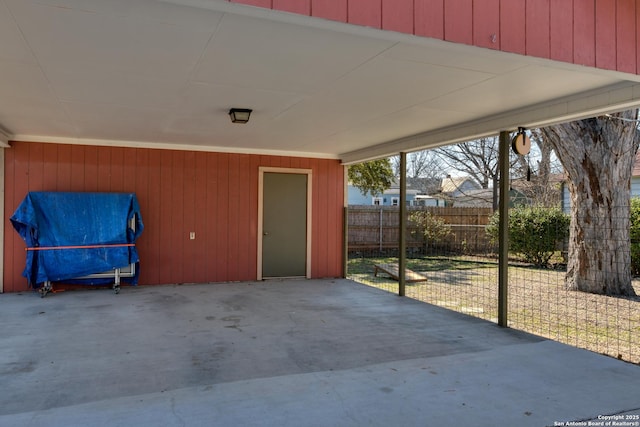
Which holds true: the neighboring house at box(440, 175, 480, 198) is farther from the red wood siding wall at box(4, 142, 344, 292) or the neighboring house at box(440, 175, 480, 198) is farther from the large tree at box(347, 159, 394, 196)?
the red wood siding wall at box(4, 142, 344, 292)

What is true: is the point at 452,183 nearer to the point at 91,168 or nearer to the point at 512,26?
the point at 91,168

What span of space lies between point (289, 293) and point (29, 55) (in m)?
4.44

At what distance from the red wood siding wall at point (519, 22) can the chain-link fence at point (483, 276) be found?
2793 mm

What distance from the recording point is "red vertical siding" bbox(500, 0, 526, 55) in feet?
8.25

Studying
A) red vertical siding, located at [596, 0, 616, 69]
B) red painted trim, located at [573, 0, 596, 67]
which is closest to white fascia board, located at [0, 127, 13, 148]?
red painted trim, located at [573, 0, 596, 67]

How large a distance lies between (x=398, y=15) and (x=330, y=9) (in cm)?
40

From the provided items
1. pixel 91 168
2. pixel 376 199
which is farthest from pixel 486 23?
pixel 376 199

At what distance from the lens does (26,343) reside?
12.9 ft

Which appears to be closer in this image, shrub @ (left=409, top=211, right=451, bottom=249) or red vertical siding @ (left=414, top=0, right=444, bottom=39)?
red vertical siding @ (left=414, top=0, right=444, bottom=39)

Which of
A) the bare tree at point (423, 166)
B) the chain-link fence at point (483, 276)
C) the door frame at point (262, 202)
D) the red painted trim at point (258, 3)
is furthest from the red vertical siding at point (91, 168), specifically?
the bare tree at point (423, 166)

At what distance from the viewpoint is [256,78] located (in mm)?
3426

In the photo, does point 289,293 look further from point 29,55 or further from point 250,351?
point 29,55

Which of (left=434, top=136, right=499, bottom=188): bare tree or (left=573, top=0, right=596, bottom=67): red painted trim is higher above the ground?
(left=434, top=136, right=499, bottom=188): bare tree

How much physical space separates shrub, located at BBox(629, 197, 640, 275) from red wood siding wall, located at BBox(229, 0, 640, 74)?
6.86 m
